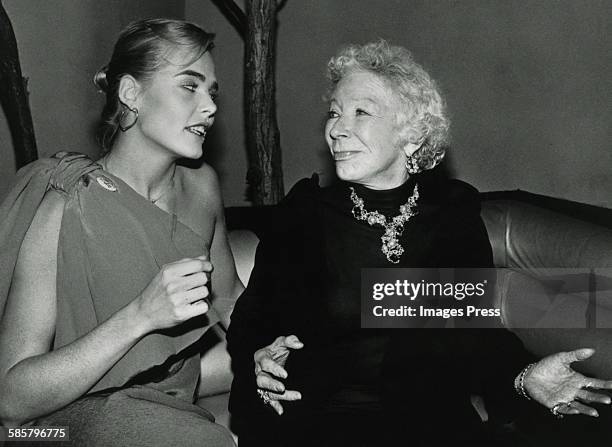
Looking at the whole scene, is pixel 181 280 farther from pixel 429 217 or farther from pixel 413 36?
pixel 413 36

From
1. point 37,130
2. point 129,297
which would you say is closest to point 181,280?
point 129,297

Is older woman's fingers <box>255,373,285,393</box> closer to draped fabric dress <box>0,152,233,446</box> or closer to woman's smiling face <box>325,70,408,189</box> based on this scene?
draped fabric dress <box>0,152,233,446</box>

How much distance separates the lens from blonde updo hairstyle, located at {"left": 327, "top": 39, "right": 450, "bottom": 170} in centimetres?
206

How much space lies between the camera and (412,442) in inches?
71.7

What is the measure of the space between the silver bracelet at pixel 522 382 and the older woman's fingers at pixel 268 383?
619 millimetres

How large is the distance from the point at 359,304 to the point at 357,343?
113mm

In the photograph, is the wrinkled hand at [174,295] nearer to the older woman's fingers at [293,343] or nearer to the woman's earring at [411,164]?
the older woman's fingers at [293,343]

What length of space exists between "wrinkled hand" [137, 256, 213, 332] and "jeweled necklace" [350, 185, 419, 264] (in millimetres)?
661

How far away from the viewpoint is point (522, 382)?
5.78ft

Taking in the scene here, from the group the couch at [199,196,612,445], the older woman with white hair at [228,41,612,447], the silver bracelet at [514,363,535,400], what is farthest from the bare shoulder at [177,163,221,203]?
the silver bracelet at [514,363,535,400]

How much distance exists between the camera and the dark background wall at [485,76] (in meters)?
4.38

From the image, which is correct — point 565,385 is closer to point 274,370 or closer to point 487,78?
point 274,370

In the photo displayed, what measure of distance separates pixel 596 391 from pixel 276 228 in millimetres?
1000
